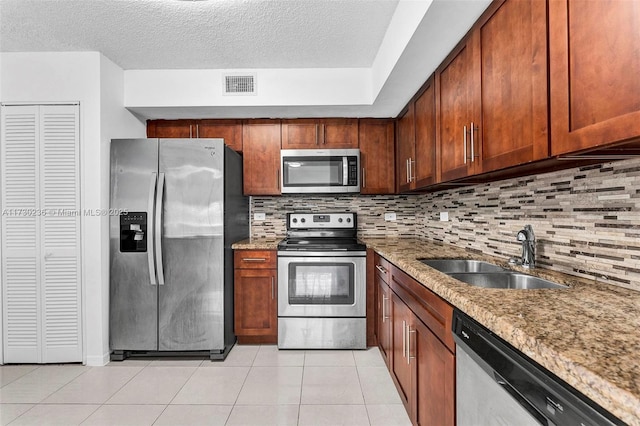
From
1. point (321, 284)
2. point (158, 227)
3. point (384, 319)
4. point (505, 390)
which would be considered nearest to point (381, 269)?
point (384, 319)

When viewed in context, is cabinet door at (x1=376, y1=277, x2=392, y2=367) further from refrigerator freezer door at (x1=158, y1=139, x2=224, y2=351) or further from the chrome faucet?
refrigerator freezer door at (x1=158, y1=139, x2=224, y2=351)

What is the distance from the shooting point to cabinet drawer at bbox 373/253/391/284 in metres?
2.37

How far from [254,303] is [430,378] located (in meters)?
1.89

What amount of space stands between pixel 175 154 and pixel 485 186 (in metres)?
2.38

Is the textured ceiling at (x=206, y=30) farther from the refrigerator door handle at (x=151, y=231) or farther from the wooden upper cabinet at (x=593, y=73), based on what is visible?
the wooden upper cabinet at (x=593, y=73)

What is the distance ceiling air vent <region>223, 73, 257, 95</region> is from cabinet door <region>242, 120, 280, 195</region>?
0.40 metres

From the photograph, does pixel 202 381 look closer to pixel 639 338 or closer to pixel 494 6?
pixel 639 338

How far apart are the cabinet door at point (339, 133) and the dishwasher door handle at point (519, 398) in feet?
8.79

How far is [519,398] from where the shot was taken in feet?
2.72

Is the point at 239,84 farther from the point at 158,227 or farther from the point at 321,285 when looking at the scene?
the point at 321,285

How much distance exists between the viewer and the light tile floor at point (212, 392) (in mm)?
1957

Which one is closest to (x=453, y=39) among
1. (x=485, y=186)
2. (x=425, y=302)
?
(x=485, y=186)

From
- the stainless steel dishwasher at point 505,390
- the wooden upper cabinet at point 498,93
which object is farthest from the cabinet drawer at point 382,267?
the stainless steel dishwasher at point 505,390

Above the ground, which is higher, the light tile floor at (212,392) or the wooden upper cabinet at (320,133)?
the wooden upper cabinet at (320,133)
